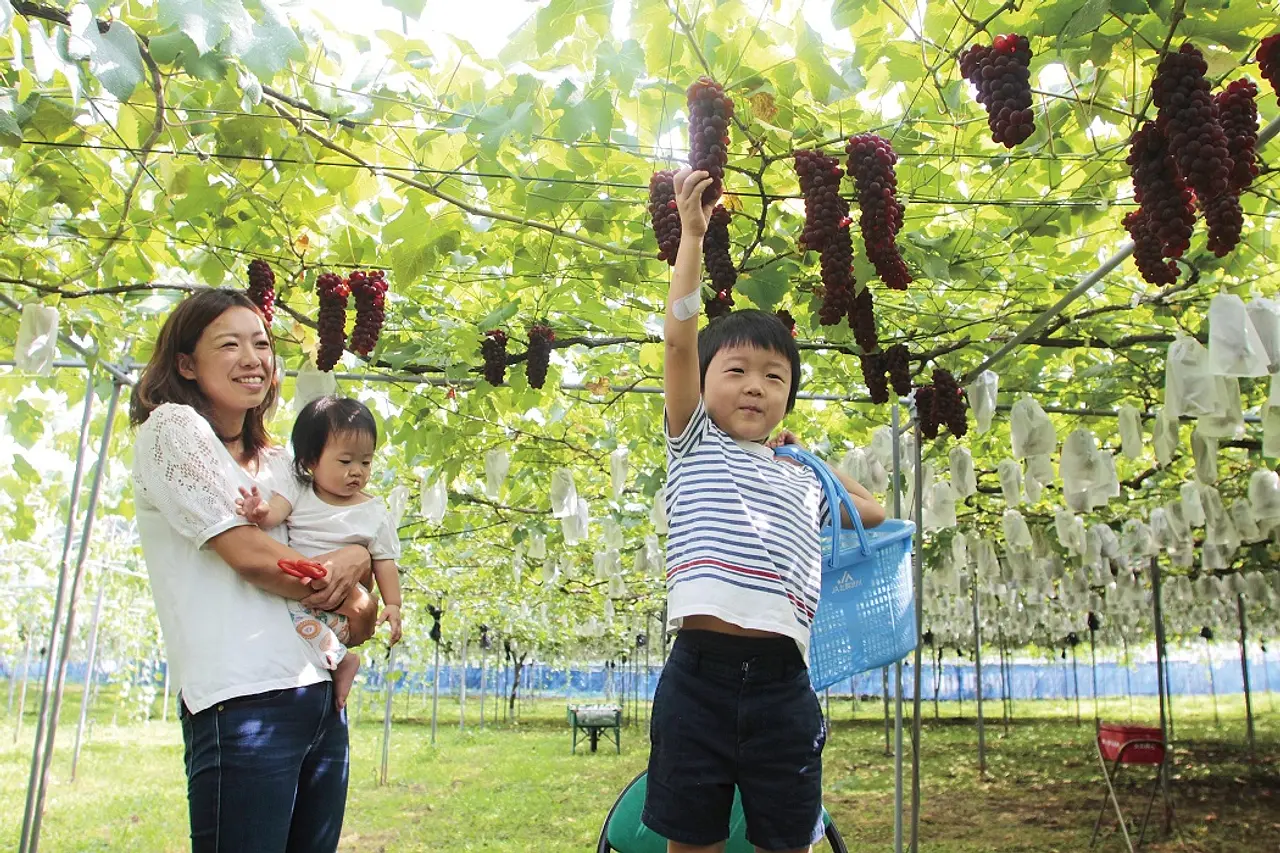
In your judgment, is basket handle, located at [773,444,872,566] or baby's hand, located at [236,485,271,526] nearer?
baby's hand, located at [236,485,271,526]

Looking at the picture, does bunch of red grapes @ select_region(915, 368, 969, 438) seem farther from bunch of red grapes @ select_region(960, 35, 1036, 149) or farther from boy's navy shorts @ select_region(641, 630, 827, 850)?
boy's navy shorts @ select_region(641, 630, 827, 850)

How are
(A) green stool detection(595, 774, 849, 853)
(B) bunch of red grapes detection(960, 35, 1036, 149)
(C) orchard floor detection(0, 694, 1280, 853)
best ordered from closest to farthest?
1. (B) bunch of red grapes detection(960, 35, 1036, 149)
2. (A) green stool detection(595, 774, 849, 853)
3. (C) orchard floor detection(0, 694, 1280, 853)

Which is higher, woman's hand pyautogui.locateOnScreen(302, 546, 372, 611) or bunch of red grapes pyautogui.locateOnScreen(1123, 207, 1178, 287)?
bunch of red grapes pyautogui.locateOnScreen(1123, 207, 1178, 287)

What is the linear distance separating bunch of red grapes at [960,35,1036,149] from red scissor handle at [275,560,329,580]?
1278mm

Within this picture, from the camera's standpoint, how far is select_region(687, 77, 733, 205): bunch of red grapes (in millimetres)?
1651

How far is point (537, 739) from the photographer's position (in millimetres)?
15742

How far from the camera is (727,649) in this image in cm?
167

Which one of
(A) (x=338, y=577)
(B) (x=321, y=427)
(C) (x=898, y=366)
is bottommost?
(A) (x=338, y=577)

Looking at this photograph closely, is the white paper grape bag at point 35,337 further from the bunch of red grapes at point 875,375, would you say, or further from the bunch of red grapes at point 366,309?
the bunch of red grapes at point 875,375

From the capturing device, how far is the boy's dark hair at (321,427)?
1.98 metres

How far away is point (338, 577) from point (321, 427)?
469 millimetres

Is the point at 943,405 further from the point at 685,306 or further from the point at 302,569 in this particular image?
the point at 302,569

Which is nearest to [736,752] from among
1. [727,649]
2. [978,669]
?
[727,649]

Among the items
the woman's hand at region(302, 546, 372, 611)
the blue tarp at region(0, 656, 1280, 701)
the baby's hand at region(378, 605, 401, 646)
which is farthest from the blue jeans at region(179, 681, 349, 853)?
the blue tarp at region(0, 656, 1280, 701)
